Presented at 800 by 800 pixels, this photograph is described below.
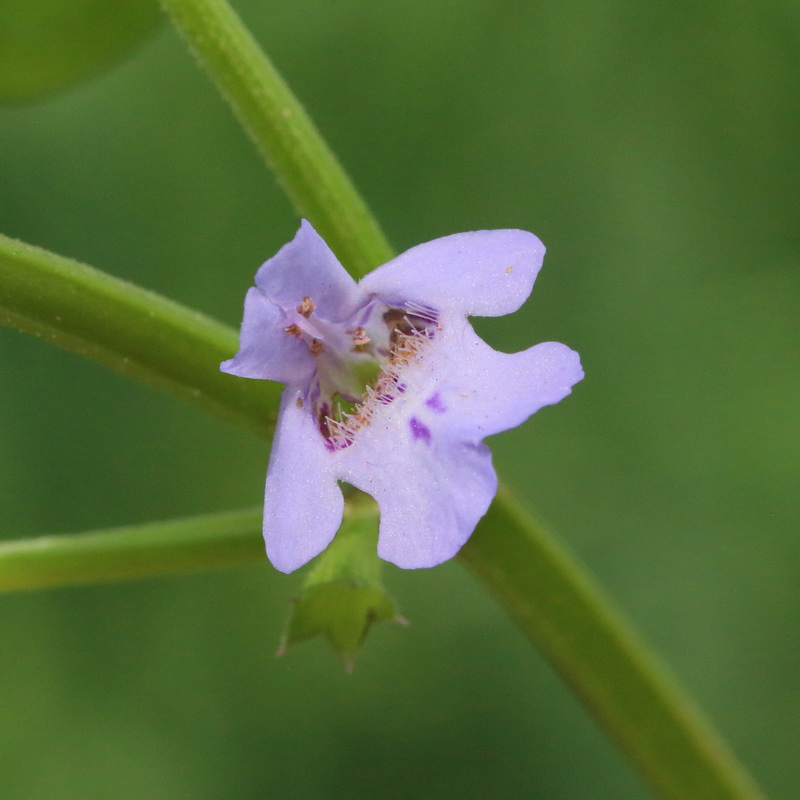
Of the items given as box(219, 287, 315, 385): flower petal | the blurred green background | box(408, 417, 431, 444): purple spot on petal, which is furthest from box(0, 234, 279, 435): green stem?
the blurred green background

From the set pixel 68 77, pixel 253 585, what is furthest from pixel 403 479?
pixel 253 585

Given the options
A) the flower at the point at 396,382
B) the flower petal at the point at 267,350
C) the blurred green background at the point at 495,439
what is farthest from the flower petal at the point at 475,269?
the blurred green background at the point at 495,439

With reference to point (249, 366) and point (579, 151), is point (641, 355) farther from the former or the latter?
point (249, 366)

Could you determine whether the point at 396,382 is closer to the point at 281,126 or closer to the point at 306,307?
the point at 306,307

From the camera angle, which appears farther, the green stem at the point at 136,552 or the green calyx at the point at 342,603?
the green stem at the point at 136,552

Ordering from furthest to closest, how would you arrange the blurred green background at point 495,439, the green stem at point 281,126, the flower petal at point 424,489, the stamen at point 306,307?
the blurred green background at point 495,439, the green stem at point 281,126, the stamen at point 306,307, the flower petal at point 424,489

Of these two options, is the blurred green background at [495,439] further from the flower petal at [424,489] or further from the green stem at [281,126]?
the flower petal at [424,489]
